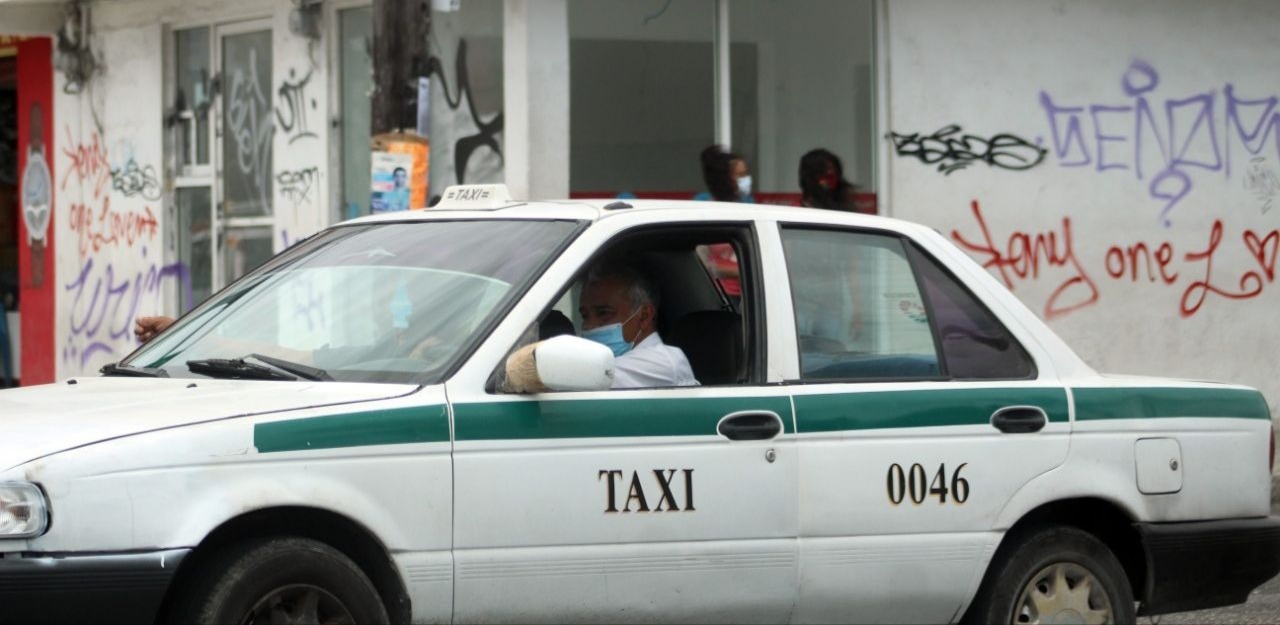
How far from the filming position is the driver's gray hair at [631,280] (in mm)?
5820

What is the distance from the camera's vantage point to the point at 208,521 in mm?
4449

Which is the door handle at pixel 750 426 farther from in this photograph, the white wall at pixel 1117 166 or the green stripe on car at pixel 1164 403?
the white wall at pixel 1117 166

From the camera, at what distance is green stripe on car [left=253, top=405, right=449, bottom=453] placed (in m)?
4.61

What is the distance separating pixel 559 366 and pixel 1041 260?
8124 mm

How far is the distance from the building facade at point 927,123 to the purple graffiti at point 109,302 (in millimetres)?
1250

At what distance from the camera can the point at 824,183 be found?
476 inches

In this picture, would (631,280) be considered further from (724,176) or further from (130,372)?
(724,176)

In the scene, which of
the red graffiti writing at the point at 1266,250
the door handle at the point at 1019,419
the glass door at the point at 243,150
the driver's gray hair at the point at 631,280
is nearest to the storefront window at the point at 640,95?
Result: the glass door at the point at 243,150

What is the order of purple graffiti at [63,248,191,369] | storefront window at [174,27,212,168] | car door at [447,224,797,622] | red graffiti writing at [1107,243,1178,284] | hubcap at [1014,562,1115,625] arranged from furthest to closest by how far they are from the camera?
purple graffiti at [63,248,191,369] < storefront window at [174,27,212,168] < red graffiti writing at [1107,243,1178,284] < hubcap at [1014,562,1115,625] < car door at [447,224,797,622]

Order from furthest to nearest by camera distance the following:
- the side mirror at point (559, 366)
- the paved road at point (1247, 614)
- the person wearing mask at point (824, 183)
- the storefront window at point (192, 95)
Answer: the storefront window at point (192, 95) → the person wearing mask at point (824, 183) → the paved road at point (1247, 614) → the side mirror at point (559, 366)

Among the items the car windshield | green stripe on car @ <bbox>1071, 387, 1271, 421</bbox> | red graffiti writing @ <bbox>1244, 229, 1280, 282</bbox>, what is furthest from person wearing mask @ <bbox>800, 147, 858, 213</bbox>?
the car windshield

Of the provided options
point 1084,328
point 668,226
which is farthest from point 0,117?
point 668,226

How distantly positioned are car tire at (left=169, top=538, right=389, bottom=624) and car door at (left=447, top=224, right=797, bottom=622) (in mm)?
306

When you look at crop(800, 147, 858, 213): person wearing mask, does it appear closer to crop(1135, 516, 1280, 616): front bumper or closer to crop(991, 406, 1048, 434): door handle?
crop(1135, 516, 1280, 616): front bumper
